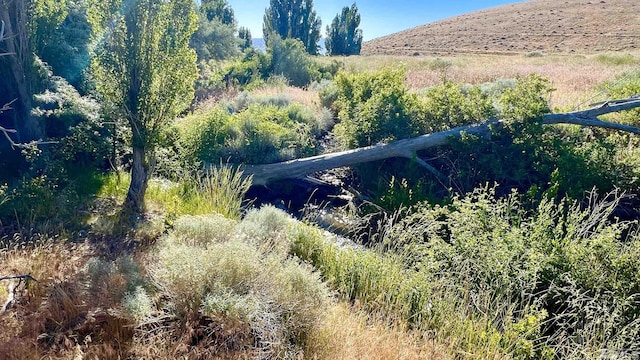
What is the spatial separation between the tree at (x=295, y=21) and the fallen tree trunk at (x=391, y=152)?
2702cm

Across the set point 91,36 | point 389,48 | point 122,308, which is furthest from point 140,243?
point 389,48

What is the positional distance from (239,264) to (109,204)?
10.8 feet

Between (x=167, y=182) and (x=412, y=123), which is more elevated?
(x=412, y=123)

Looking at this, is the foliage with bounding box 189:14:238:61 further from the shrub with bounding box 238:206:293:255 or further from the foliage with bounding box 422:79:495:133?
the shrub with bounding box 238:206:293:255

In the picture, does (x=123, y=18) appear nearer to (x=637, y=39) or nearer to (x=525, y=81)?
(x=525, y=81)

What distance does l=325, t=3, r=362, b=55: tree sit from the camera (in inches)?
1452

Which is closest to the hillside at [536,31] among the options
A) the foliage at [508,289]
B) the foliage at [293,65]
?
the foliage at [293,65]

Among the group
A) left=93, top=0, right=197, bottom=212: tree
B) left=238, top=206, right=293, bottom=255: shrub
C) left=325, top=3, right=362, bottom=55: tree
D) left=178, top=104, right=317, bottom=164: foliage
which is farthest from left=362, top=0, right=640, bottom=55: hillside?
left=93, top=0, right=197, bottom=212: tree

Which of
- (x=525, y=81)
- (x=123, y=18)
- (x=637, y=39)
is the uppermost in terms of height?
(x=637, y=39)

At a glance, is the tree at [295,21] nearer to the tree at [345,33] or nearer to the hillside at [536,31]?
the tree at [345,33]

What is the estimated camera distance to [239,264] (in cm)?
297

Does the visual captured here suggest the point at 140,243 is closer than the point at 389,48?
Yes

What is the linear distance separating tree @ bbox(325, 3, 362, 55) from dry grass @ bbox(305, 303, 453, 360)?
3715 cm

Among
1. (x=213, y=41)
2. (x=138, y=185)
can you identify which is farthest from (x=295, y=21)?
(x=138, y=185)
